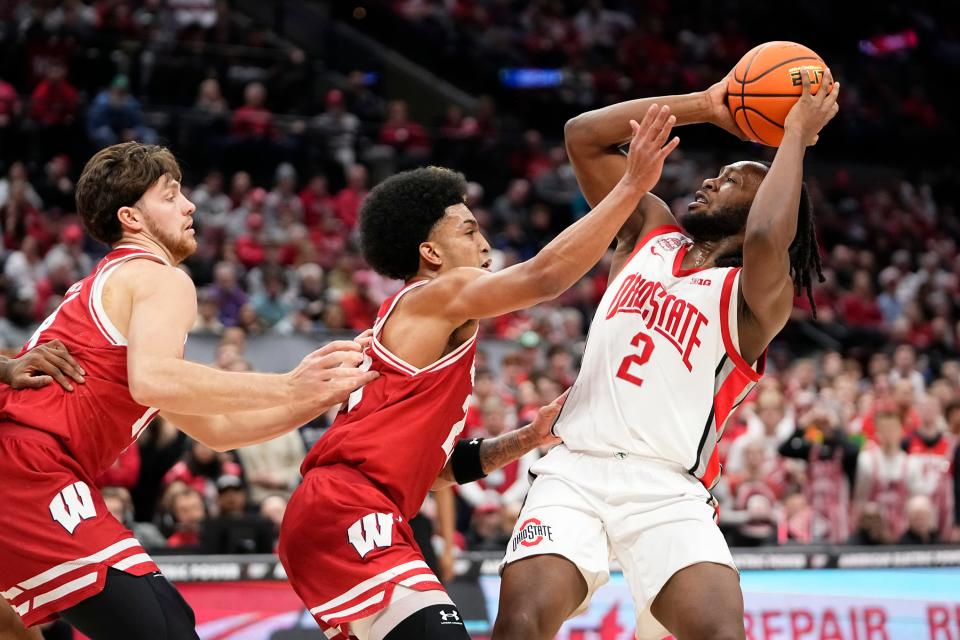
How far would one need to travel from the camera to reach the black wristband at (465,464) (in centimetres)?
466

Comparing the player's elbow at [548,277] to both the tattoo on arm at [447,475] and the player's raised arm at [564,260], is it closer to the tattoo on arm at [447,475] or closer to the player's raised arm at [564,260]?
the player's raised arm at [564,260]

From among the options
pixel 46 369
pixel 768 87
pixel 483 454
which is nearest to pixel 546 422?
pixel 483 454

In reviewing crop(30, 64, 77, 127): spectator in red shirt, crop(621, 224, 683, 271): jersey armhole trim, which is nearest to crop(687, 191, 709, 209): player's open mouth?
crop(621, 224, 683, 271): jersey armhole trim

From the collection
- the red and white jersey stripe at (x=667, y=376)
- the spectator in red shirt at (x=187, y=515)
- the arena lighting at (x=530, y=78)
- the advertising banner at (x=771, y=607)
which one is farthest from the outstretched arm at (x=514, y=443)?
the arena lighting at (x=530, y=78)

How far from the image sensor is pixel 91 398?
3924 millimetres

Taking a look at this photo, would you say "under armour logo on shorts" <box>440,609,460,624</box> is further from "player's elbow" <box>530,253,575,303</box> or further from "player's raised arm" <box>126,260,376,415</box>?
"player's elbow" <box>530,253,575,303</box>

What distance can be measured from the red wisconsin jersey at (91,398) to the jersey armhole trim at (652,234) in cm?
177

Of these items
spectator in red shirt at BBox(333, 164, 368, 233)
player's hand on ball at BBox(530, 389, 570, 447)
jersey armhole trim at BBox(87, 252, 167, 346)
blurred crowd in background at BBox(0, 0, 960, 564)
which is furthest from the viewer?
spectator in red shirt at BBox(333, 164, 368, 233)

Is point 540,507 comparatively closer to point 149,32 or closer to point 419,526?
point 419,526

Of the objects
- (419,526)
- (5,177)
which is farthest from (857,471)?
(5,177)

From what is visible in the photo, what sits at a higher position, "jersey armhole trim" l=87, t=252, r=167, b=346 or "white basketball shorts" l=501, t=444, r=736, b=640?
"jersey armhole trim" l=87, t=252, r=167, b=346

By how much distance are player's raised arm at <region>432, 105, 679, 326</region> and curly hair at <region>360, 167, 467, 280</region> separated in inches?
12.7

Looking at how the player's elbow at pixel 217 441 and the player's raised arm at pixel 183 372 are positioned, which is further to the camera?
the player's elbow at pixel 217 441

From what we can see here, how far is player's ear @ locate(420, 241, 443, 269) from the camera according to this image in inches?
172
